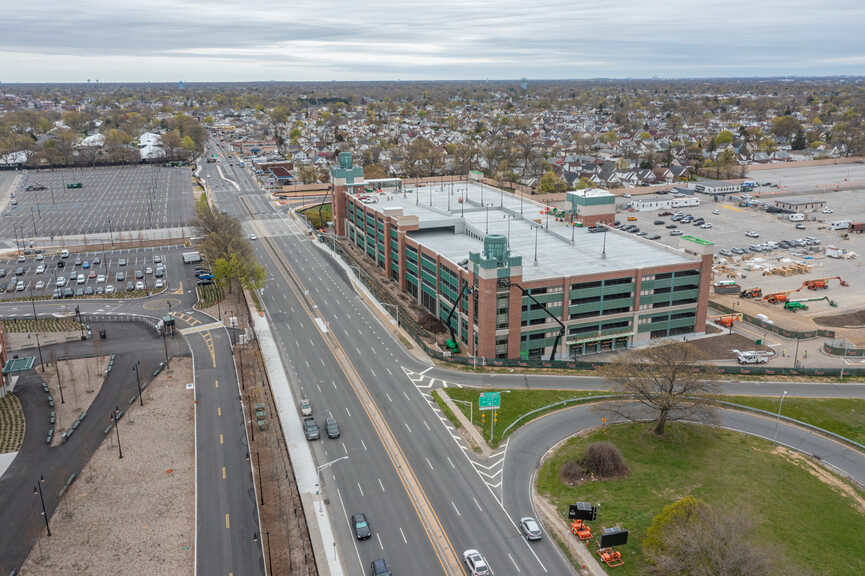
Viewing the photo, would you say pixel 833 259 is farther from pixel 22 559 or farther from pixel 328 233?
pixel 22 559

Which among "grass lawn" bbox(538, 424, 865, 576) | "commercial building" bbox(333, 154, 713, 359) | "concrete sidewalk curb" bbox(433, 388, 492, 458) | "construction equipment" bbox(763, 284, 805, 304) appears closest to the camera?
"grass lawn" bbox(538, 424, 865, 576)

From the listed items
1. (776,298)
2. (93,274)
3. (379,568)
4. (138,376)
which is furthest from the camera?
(93,274)

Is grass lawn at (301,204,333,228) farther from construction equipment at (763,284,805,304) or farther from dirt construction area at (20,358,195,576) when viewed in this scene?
construction equipment at (763,284,805,304)

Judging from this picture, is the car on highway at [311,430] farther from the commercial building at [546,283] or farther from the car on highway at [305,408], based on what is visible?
the commercial building at [546,283]

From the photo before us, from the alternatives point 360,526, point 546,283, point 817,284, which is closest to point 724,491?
point 360,526

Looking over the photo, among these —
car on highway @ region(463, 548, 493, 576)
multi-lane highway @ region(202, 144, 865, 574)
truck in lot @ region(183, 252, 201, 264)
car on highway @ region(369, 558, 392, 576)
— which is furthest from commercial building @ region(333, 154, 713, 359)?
truck in lot @ region(183, 252, 201, 264)

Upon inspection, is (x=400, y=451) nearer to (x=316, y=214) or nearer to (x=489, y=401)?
(x=489, y=401)
